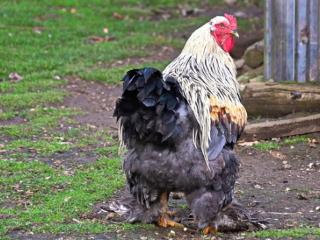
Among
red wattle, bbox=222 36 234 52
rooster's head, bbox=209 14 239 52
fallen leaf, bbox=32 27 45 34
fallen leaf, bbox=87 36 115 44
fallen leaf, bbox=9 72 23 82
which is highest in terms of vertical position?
rooster's head, bbox=209 14 239 52

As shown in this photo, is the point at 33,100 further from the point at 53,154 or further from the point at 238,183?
the point at 238,183

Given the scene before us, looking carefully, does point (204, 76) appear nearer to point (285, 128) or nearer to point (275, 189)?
point (275, 189)

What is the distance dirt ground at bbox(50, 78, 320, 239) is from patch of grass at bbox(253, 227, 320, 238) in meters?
0.19

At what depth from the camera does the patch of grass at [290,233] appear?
6.86 metres

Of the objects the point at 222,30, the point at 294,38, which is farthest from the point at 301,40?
the point at 222,30

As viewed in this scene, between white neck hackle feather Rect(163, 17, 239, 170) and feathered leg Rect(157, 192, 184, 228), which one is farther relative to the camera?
feathered leg Rect(157, 192, 184, 228)

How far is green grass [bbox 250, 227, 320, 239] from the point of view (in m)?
6.86

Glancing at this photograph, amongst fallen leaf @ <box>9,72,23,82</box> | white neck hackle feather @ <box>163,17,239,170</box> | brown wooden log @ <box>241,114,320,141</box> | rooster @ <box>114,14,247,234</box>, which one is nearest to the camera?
rooster @ <box>114,14,247,234</box>

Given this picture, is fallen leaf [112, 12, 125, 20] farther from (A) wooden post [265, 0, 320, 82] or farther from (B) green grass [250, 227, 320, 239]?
(B) green grass [250, 227, 320, 239]

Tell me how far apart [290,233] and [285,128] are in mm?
3389

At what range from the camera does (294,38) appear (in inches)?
432

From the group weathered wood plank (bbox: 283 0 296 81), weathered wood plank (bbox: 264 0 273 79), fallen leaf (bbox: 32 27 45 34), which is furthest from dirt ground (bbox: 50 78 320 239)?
fallen leaf (bbox: 32 27 45 34)

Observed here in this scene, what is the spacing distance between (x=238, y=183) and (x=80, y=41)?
7644mm

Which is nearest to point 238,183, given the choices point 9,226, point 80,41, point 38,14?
point 9,226
